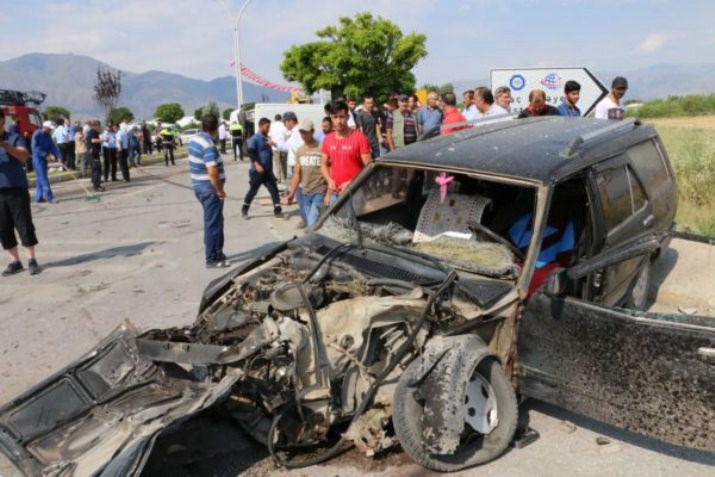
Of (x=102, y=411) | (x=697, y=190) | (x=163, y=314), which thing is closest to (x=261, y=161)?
(x=163, y=314)

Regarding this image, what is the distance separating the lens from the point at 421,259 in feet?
12.3

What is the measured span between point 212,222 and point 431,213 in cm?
350

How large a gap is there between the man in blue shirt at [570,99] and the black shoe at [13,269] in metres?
7.43

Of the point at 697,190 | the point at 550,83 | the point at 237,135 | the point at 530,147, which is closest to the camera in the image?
the point at 530,147

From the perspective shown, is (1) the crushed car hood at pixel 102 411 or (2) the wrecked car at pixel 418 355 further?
(2) the wrecked car at pixel 418 355

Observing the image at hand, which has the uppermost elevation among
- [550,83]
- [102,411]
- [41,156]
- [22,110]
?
[22,110]

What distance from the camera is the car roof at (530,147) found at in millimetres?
3834

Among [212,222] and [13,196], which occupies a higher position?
[13,196]

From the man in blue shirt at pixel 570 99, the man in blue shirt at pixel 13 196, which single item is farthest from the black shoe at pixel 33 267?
the man in blue shirt at pixel 570 99

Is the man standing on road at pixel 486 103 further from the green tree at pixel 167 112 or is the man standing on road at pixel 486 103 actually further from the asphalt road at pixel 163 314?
the green tree at pixel 167 112

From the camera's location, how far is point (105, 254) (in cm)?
846

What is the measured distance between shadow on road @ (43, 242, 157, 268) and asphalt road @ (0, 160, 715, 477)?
0.09 feet

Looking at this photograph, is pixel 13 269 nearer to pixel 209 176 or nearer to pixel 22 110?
pixel 209 176

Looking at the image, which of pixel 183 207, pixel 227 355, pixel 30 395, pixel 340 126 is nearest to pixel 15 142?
pixel 183 207
